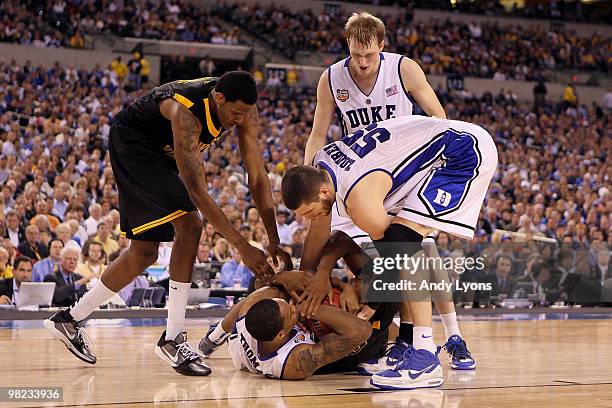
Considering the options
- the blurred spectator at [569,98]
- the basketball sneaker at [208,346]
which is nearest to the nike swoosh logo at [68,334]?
the basketball sneaker at [208,346]

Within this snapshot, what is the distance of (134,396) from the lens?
471 centimetres

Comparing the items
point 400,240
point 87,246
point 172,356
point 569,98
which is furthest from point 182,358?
point 569,98

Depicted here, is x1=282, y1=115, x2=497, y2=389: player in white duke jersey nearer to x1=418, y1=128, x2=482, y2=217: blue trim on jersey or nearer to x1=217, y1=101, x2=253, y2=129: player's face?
x1=418, y1=128, x2=482, y2=217: blue trim on jersey

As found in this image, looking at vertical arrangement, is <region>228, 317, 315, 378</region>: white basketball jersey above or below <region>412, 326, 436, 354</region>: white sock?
below

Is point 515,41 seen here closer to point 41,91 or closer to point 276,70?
point 276,70

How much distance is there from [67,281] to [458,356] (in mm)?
5710

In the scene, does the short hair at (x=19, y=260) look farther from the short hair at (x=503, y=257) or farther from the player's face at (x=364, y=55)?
the short hair at (x=503, y=257)

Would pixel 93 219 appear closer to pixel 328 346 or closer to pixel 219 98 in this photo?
pixel 219 98

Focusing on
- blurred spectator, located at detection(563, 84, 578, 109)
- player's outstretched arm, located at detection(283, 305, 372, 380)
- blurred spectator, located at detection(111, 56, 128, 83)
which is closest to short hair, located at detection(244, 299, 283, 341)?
player's outstretched arm, located at detection(283, 305, 372, 380)

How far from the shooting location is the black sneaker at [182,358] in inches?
223

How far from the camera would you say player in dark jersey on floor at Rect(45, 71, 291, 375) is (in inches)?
219

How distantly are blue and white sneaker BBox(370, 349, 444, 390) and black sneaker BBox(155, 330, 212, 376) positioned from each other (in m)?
1.11

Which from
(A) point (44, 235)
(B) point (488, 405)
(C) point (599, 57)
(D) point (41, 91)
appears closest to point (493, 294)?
(A) point (44, 235)

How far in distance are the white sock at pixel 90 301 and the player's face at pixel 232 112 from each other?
1.44m
